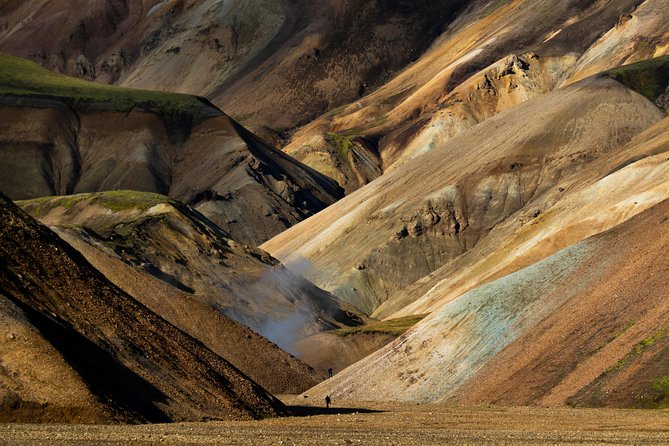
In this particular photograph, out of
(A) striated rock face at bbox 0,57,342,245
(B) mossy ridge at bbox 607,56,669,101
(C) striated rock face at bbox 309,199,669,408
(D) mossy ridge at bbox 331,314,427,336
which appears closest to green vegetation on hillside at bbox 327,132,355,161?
(A) striated rock face at bbox 0,57,342,245

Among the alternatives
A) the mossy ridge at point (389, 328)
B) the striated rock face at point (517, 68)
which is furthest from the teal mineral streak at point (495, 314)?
the striated rock face at point (517, 68)

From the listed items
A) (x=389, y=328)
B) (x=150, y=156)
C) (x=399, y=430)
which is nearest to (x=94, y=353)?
(x=399, y=430)

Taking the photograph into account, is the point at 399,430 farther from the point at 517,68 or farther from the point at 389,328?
the point at 517,68

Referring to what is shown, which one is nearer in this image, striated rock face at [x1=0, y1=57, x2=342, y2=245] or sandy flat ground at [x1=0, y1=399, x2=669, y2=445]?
sandy flat ground at [x1=0, y1=399, x2=669, y2=445]

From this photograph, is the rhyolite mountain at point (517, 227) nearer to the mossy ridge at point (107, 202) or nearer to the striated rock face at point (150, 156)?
the striated rock face at point (150, 156)

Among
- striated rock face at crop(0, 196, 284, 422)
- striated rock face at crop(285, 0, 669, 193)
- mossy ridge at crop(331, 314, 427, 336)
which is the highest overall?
striated rock face at crop(0, 196, 284, 422)

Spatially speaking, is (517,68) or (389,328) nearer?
(389,328)

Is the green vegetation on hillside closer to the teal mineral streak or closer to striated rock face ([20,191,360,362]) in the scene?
striated rock face ([20,191,360,362])
